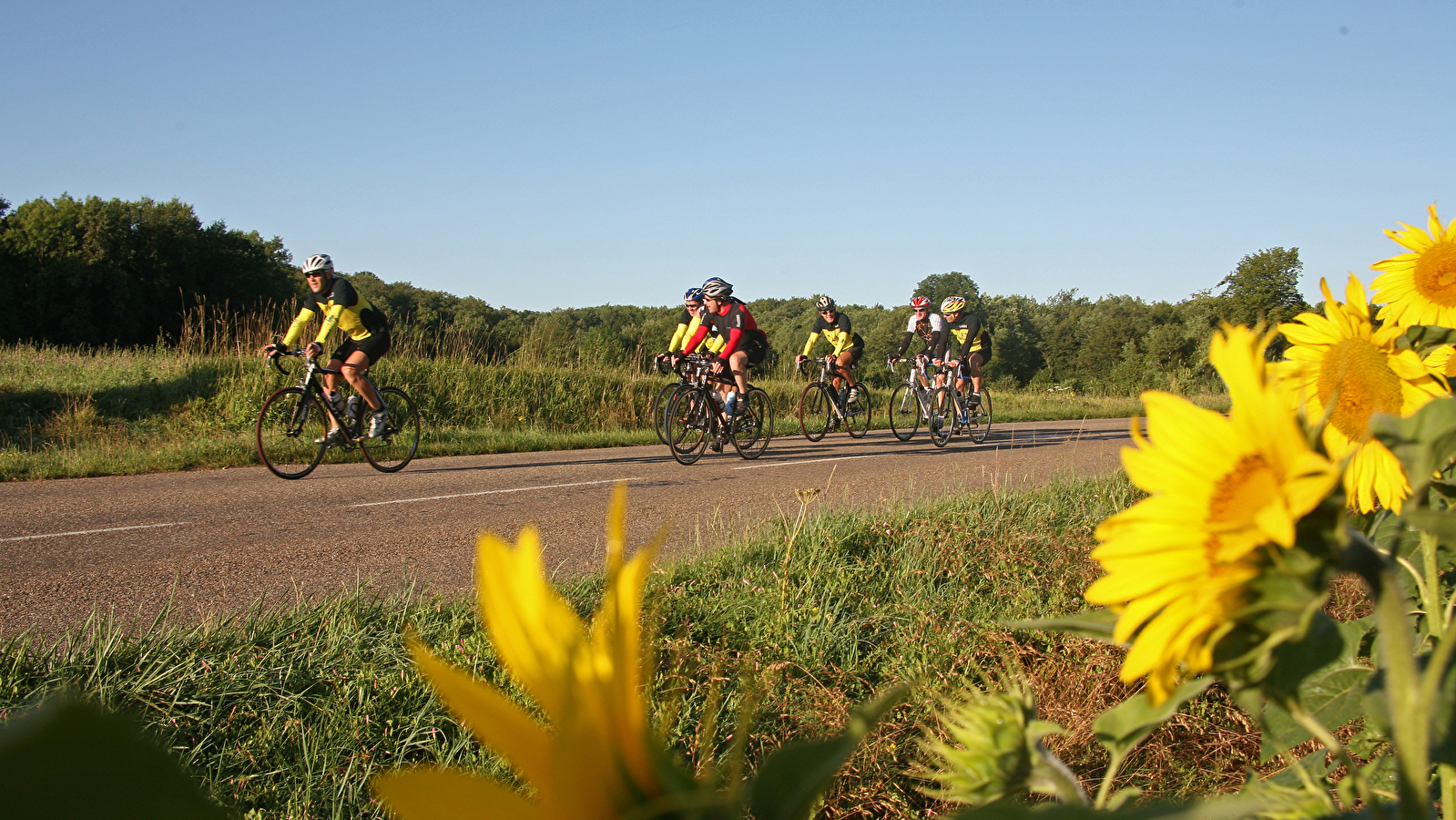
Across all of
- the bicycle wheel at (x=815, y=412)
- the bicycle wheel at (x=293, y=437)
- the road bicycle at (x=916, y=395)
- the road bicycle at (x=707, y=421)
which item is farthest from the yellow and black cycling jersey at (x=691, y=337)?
the bicycle wheel at (x=293, y=437)

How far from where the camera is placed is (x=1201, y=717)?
108 inches

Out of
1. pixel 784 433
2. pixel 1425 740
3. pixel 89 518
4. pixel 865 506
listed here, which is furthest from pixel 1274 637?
pixel 784 433

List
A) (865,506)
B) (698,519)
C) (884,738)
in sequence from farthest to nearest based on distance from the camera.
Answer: (698,519)
(865,506)
(884,738)

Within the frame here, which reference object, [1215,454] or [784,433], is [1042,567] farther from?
[784,433]

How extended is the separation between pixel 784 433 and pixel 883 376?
29.5 m

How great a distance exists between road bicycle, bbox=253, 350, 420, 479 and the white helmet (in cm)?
80

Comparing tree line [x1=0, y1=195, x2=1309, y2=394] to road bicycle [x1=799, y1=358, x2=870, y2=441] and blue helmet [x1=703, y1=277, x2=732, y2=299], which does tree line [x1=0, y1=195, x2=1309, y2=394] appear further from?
blue helmet [x1=703, y1=277, x2=732, y2=299]

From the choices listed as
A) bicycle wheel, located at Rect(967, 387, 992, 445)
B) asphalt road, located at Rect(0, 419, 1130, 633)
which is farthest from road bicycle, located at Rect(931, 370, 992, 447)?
asphalt road, located at Rect(0, 419, 1130, 633)

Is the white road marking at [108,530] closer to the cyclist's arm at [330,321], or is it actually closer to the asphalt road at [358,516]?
the asphalt road at [358,516]

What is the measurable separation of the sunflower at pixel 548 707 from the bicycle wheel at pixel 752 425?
10.5m

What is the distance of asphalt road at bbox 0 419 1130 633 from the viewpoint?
4348 millimetres

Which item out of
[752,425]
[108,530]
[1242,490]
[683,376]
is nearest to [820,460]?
[752,425]

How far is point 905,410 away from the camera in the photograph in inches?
547

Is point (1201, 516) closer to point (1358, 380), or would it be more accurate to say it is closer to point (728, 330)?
point (1358, 380)
